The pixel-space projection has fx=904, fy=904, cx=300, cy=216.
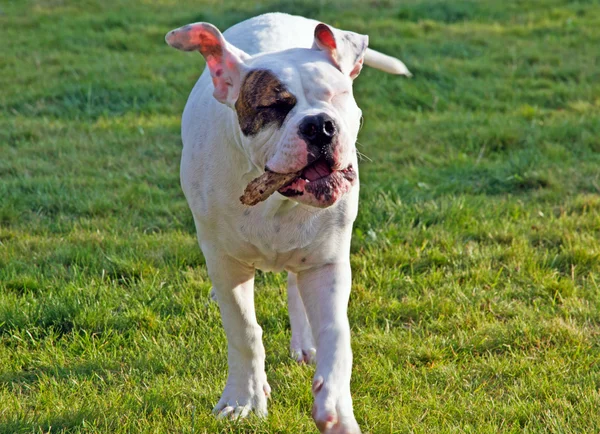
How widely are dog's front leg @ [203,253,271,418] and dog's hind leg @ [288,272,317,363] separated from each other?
1.61ft

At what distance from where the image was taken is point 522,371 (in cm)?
414

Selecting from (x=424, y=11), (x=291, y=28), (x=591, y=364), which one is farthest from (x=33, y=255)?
(x=424, y=11)

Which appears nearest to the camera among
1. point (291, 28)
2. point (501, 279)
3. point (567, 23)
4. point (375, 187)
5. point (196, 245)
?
point (291, 28)

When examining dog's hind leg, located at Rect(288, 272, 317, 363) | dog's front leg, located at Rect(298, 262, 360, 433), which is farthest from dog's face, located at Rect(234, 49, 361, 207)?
dog's hind leg, located at Rect(288, 272, 317, 363)

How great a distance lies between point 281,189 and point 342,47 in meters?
0.66

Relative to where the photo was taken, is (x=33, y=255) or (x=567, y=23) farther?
(x=567, y=23)

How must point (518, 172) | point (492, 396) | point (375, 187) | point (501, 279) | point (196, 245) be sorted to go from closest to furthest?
point (492, 396), point (501, 279), point (196, 245), point (375, 187), point (518, 172)

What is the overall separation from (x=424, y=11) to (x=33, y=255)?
26.0ft

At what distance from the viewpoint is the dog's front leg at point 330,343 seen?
130 inches

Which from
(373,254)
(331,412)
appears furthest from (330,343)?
(373,254)

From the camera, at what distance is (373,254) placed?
17.8 feet

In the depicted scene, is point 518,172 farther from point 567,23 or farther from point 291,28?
point 567,23

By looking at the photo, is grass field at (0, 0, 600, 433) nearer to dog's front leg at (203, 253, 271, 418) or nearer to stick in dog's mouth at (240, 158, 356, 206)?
dog's front leg at (203, 253, 271, 418)

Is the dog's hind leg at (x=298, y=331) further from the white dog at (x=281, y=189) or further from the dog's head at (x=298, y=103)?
the dog's head at (x=298, y=103)
